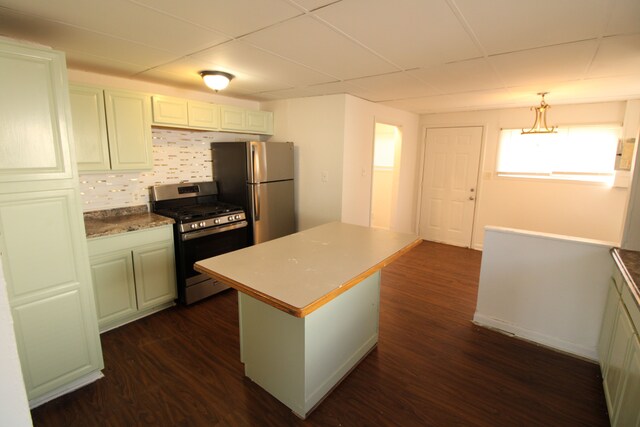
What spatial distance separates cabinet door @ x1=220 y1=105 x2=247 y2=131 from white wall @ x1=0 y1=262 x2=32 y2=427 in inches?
129

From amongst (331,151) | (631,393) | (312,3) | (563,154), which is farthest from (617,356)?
(563,154)

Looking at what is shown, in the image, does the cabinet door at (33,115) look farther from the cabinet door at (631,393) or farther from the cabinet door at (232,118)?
the cabinet door at (631,393)

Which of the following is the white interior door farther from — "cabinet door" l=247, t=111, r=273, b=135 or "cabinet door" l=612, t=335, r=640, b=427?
"cabinet door" l=612, t=335, r=640, b=427

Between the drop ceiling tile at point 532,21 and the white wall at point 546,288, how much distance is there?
1.42 m

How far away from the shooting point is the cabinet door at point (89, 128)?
246 centimetres

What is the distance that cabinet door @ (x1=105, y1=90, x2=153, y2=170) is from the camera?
2.66m

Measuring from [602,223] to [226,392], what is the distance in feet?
15.6

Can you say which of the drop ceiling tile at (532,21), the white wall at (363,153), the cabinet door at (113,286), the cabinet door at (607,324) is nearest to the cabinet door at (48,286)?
the cabinet door at (113,286)

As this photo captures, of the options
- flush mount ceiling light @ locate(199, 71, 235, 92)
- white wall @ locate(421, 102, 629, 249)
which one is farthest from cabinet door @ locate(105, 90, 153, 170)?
white wall @ locate(421, 102, 629, 249)

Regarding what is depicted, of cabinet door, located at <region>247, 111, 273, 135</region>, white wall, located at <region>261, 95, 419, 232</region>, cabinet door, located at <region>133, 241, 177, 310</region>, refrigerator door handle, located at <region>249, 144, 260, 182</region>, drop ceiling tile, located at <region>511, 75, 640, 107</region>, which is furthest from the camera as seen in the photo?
cabinet door, located at <region>247, 111, 273, 135</region>

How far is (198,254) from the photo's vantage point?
10.00 ft

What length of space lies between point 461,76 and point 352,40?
1331 mm

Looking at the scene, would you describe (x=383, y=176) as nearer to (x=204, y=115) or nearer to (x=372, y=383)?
(x=204, y=115)

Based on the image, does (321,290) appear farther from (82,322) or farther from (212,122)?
(212,122)
